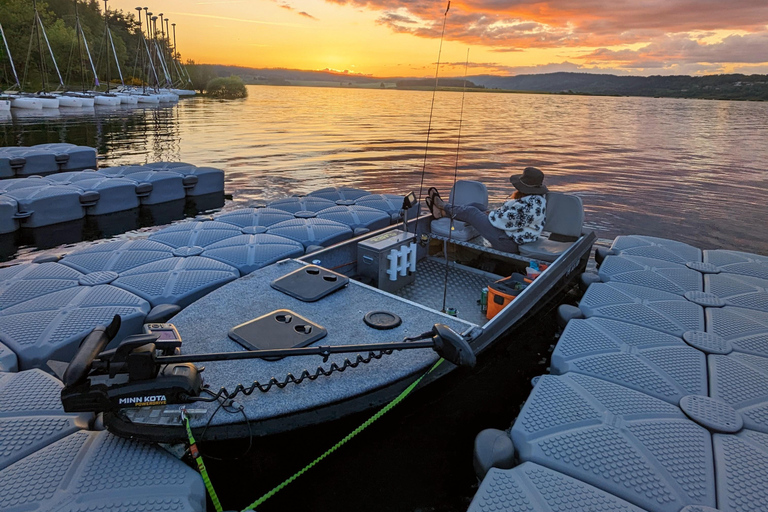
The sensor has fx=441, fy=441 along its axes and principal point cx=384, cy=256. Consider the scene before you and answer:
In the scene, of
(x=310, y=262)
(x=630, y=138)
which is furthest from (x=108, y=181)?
(x=630, y=138)

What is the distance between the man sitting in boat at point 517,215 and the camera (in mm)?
6059

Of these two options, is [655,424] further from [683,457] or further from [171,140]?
[171,140]

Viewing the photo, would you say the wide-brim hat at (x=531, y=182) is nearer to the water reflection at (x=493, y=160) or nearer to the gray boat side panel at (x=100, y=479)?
the water reflection at (x=493, y=160)

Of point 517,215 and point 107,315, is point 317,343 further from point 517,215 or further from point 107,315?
point 517,215

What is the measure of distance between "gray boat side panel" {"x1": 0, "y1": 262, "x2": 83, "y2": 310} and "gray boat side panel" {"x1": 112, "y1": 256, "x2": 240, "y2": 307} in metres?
0.57

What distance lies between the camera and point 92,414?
9.64ft

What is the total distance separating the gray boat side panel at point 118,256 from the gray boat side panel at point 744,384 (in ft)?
20.1

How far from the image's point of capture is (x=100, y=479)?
2436 mm

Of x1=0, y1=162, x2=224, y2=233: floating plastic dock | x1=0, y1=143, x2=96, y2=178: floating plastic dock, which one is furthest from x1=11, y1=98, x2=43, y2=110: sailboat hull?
x1=0, y1=162, x2=224, y2=233: floating plastic dock

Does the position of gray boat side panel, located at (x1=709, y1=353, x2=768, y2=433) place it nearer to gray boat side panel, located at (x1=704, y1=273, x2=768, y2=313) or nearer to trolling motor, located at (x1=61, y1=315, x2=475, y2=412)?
gray boat side panel, located at (x1=704, y1=273, x2=768, y2=313)

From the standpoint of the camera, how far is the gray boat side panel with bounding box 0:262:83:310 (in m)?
4.70

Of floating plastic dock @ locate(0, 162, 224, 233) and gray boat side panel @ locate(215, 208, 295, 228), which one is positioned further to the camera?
floating plastic dock @ locate(0, 162, 224, 233)

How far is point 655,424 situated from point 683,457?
0.30 meters

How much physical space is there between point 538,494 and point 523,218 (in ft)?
13.8
